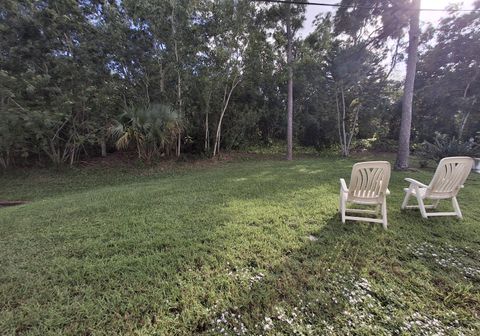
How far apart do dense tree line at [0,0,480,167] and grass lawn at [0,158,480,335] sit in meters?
4.34

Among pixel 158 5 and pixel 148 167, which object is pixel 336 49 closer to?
pixel 158 5

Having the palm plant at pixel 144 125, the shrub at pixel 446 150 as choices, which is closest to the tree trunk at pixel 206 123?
the palm plant at pixel 144 125

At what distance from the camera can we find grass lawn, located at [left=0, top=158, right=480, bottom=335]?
1348 millimetres

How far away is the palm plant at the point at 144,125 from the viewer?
21.2 ft

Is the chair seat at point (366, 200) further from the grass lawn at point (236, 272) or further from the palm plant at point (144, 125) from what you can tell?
the palm plant at point (144, 125)

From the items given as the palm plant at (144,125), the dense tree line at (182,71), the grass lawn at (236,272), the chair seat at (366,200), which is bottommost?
the grass lawn at (236,272)

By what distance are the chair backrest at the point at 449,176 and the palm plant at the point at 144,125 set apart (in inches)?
270

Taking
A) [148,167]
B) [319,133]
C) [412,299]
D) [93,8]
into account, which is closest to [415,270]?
[412,299]

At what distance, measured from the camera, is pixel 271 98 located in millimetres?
12672

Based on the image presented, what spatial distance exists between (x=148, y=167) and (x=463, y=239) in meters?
8.04

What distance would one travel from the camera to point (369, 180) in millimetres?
2646

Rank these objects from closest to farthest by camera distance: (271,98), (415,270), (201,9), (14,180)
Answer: (415,270), (14,180), (201,9), (271,98)

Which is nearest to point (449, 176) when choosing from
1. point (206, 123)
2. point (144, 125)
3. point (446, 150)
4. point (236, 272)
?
point (236, 272)

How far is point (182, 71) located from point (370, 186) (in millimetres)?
7568
